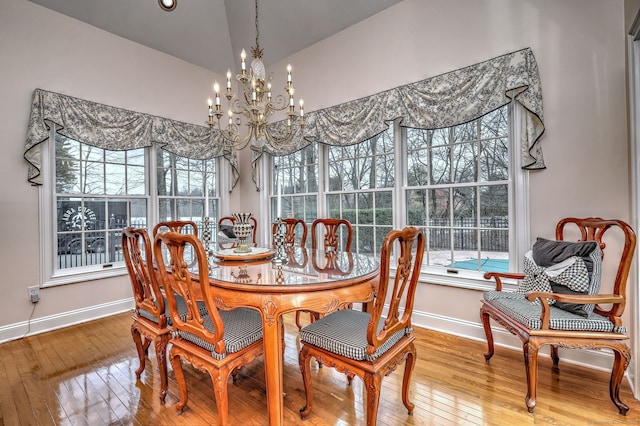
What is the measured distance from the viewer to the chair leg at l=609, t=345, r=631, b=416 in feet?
5.49

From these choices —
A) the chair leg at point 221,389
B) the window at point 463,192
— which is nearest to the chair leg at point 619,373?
Result: the window at point 463,192

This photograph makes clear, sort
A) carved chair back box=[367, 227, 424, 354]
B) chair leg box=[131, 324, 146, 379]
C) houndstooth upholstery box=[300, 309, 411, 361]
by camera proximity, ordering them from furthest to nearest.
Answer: chair leg box=[131, 324, 146, 379] → houndstooth upholstery box=[300, 309, 411, 361] → carved chair back box=[367, 227, 424, 354]

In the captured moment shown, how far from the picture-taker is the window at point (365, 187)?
326 cm

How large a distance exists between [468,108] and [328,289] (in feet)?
6.83

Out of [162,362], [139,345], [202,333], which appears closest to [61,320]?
[139,345]

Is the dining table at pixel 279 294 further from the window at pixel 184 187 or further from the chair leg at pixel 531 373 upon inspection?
the window at pixel 184 187

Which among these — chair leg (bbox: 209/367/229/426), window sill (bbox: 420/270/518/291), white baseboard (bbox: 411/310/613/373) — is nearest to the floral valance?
chair leg (bbox: 209/367/229/426)

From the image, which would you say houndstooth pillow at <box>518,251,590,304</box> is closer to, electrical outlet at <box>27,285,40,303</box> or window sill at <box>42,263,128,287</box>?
window sill at <box>42,263,128,287</box>

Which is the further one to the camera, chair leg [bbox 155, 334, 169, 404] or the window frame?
the window frame

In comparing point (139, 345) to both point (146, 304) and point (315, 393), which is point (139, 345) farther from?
point (315, 393)

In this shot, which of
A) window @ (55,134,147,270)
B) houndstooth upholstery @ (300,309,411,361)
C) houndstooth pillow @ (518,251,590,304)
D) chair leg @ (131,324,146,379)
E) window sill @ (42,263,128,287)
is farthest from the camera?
window @ (55,134,147,270)

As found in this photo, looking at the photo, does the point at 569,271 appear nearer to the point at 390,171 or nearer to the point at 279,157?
the point at 390,171

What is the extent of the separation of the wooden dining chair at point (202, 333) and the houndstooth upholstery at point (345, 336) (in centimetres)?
33

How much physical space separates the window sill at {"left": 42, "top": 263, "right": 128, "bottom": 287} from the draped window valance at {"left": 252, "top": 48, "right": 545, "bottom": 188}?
2473 mm
